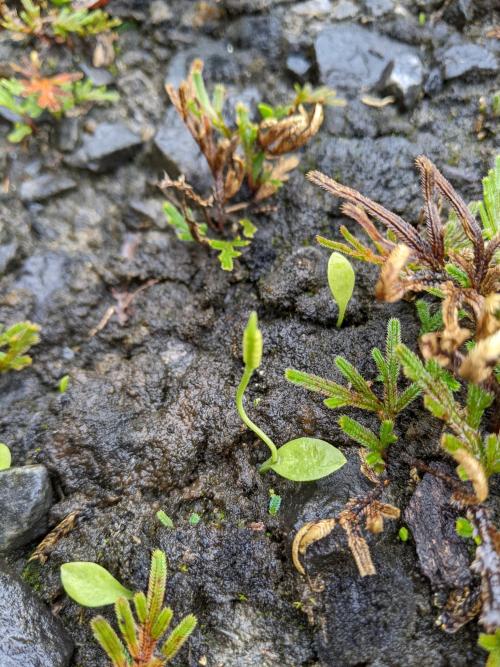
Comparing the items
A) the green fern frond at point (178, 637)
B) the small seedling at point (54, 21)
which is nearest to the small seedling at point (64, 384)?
the green fern frond at point (178, 637)

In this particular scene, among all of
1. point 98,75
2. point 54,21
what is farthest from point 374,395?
point 54,21

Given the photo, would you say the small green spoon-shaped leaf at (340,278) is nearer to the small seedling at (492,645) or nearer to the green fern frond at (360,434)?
the green fern frond at (360,434)

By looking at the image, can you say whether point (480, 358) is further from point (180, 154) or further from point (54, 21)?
point (54, 21)

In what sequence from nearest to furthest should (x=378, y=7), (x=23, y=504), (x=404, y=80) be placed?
1. (x=23, y=504)
2. (x=404, y=80)
3. (x=378, y=7)

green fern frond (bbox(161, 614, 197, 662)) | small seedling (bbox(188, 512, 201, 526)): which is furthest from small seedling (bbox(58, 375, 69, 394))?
green fern frond (bbox(161, 614, 197, 662))

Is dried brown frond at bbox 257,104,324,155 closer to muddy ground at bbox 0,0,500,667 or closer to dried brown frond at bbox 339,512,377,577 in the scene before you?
muddy ground at bbox 0,0,500,667
